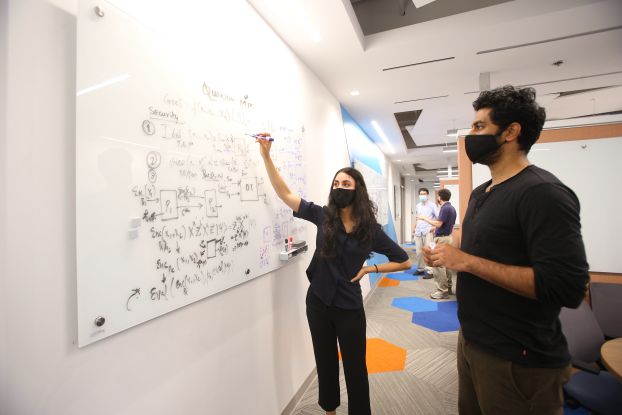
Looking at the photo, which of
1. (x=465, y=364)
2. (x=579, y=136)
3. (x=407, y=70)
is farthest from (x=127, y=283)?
(x=579, y=136)

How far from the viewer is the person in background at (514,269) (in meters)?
0.88

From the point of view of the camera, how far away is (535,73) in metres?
3.09

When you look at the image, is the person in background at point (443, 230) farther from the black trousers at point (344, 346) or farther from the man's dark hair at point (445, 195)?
the black trousers at point (344, 346)

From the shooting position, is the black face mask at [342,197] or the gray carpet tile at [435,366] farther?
the gray carpet tile at [435,366]

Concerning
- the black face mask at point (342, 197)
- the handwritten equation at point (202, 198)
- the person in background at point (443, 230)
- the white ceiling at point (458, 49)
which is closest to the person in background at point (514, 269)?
the black face mask at point (342, 197)

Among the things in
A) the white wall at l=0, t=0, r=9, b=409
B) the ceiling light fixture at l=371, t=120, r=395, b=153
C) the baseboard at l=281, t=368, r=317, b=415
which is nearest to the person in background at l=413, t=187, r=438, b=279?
the ceiling light fixture at l=371, t=120, r=395, b=153

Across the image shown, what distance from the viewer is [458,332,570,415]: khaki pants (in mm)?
951

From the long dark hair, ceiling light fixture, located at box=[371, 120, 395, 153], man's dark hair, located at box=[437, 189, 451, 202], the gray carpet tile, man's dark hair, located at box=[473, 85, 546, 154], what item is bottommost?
the gray carpet tile

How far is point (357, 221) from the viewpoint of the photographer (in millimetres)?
1735

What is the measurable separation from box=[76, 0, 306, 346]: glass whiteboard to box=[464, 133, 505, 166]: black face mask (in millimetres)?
1181

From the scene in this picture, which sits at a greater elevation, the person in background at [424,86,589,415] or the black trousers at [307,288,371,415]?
the person in background at [424,86,589,415]

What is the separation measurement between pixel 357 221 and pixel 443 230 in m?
3.34

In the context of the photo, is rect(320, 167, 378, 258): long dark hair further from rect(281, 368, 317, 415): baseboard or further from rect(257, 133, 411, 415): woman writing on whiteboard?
rect(281, 368, 317, 415): baseboard

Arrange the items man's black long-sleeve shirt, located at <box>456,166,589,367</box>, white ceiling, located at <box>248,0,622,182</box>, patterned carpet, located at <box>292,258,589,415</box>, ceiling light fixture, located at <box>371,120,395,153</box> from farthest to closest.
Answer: ceiling light fixture, located at <box>371,120,395,153</box> < patterned carpet, located at <box>292,258,589,415</box> < white ceiling, located at <box>248,0,622,182</box> < man's black long-sleeve shirt, located at <box>456,166,589,367</box>
